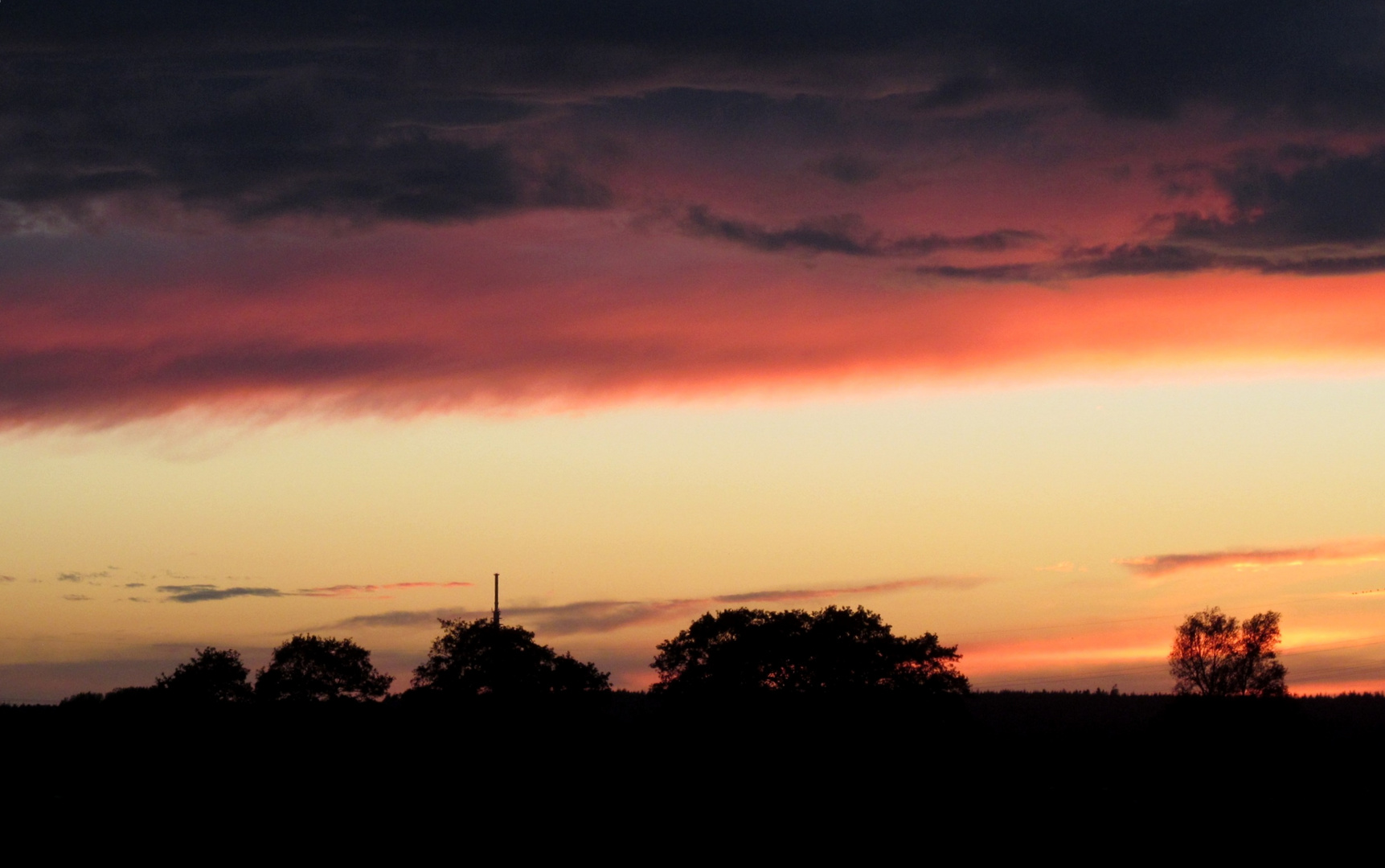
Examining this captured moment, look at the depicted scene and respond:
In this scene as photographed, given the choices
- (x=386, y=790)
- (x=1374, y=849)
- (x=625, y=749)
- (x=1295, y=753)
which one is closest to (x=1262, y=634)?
(x=1295, y=753)

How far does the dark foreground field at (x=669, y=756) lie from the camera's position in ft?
237

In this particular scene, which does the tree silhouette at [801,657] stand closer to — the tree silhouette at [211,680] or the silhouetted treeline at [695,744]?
the silhouetted treeline at [695,744]

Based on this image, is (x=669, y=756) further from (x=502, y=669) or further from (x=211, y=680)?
(x=211, y=680)

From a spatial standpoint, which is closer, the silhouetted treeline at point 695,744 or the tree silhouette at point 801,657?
the silhouetted treeline at point 695,744

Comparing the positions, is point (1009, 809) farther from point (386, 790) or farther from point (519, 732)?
point (519, 732)

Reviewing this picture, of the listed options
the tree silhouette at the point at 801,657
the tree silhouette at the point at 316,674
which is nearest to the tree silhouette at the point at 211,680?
the tree silhouette at the point at 316,674

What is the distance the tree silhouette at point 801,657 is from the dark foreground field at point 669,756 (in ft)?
9.54

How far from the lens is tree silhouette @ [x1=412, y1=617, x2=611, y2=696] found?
365 feet

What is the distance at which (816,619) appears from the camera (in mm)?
110750

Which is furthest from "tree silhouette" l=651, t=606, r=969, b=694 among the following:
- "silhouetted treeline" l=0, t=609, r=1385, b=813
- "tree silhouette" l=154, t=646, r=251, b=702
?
"tree silhouette" l=154, t=646, r=251, b=702

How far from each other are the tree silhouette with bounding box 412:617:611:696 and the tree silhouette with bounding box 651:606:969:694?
6.94 metres

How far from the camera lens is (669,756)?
9119 cm

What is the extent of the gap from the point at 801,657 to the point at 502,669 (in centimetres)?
2423

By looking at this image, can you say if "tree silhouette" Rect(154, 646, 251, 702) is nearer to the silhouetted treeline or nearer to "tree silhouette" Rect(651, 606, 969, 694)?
the silhouetted treeline
